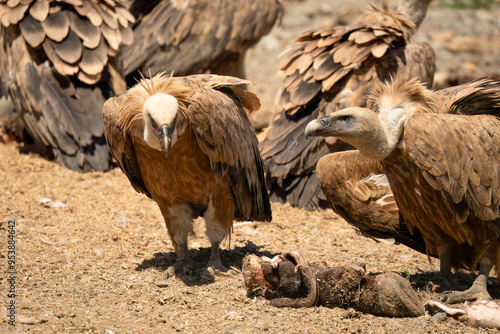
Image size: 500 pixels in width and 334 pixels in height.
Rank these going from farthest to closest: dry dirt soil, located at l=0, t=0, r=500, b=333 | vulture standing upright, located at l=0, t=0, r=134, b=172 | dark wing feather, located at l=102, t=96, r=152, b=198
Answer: vulture standing upright, located at l=0, t=0, r=134, b=172 → dark wing feather, located at l=102, t=96, r=152, b=198 → dry dirt soil, located at l=0, t=0, r=500, b=333

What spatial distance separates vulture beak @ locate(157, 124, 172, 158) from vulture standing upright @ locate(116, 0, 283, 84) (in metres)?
4.49

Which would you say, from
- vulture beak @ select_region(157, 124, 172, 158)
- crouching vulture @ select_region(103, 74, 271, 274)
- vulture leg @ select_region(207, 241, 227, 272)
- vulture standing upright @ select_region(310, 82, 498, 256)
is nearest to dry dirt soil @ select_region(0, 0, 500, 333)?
vulture leg @ select_region(207, 241, 227, 272)

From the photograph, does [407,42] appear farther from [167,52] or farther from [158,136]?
[158,136]

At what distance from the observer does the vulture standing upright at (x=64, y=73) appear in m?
7.74

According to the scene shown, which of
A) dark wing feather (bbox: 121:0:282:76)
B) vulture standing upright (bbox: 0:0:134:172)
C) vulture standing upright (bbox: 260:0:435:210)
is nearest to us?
vulture standing upright (bbox: 260:0:435:210)

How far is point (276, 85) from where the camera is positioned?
471 inches

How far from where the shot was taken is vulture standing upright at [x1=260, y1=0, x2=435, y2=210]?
6.93m

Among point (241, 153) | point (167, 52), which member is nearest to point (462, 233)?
point (241, 153)

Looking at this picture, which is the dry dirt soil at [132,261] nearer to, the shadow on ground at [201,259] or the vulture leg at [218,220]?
the shadow on ground at [201,259]

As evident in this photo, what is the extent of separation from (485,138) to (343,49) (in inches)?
110

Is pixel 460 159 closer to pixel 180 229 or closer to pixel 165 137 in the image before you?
pixel 165 137

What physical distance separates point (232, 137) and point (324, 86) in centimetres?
223

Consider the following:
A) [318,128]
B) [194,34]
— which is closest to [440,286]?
[318,128]

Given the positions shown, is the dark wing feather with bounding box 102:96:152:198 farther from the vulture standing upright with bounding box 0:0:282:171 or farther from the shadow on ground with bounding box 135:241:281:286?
the vulture standing upright with bounding box 0:0:282:171
